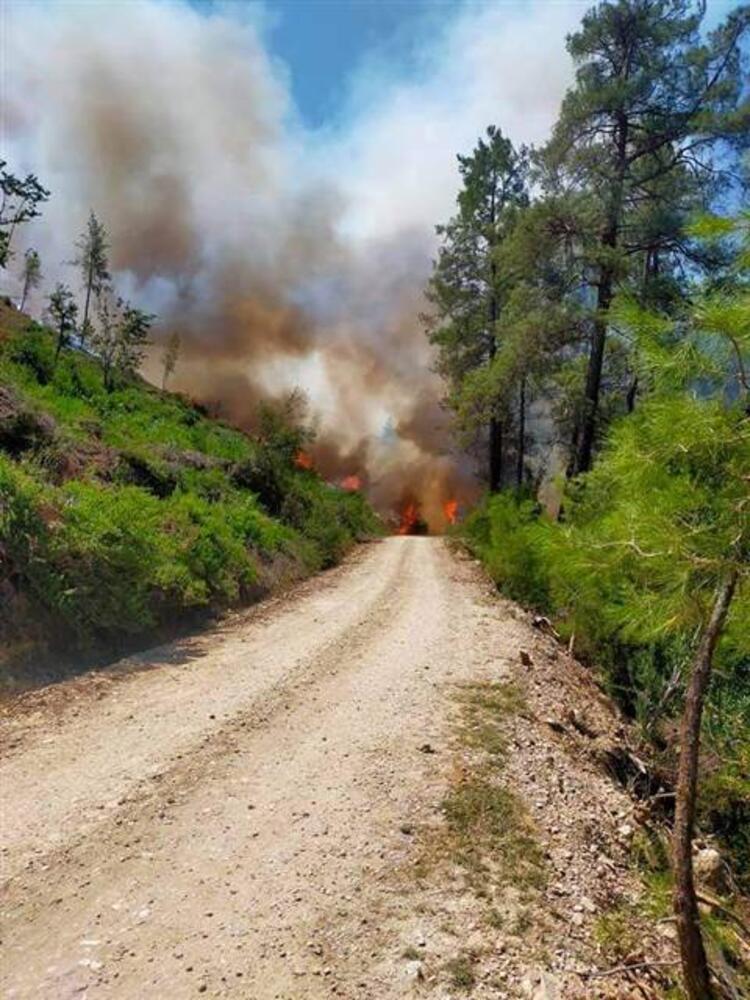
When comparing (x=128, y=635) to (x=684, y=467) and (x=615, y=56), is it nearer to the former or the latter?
(x=684, y=467)

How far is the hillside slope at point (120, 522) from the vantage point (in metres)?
8.84

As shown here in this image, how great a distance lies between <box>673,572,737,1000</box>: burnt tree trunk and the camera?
3195 millimetres

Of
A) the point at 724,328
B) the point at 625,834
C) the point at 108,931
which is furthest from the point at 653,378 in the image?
the point at 108,931

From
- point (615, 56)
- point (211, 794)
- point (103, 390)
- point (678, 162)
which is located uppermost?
point (615, 56)

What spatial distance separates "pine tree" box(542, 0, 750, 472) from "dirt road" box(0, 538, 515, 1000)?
1069 cm

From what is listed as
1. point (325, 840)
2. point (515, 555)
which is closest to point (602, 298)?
point (515, 555)

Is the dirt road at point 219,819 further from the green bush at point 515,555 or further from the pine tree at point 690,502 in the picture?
the green bush at point 515,555

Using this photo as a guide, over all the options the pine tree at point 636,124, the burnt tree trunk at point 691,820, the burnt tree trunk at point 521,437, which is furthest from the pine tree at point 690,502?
the burnt tree trunk at point 521,437

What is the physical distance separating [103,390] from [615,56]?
23.5 meters

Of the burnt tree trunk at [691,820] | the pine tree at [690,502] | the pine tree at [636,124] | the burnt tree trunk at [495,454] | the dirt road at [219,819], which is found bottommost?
the dirt road at [219,819]

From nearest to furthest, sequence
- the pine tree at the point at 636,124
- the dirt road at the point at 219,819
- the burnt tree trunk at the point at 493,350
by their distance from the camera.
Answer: the dirt road at the point at 219,819 < the pine tree at the point at 636,124 < the burnt tree trunk at the point at 493,350

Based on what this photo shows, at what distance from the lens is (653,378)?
3.93 metres

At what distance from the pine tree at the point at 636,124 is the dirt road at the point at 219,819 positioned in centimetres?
1069

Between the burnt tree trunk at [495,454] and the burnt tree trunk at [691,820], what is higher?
the burnt tree trunk at [495,454]
